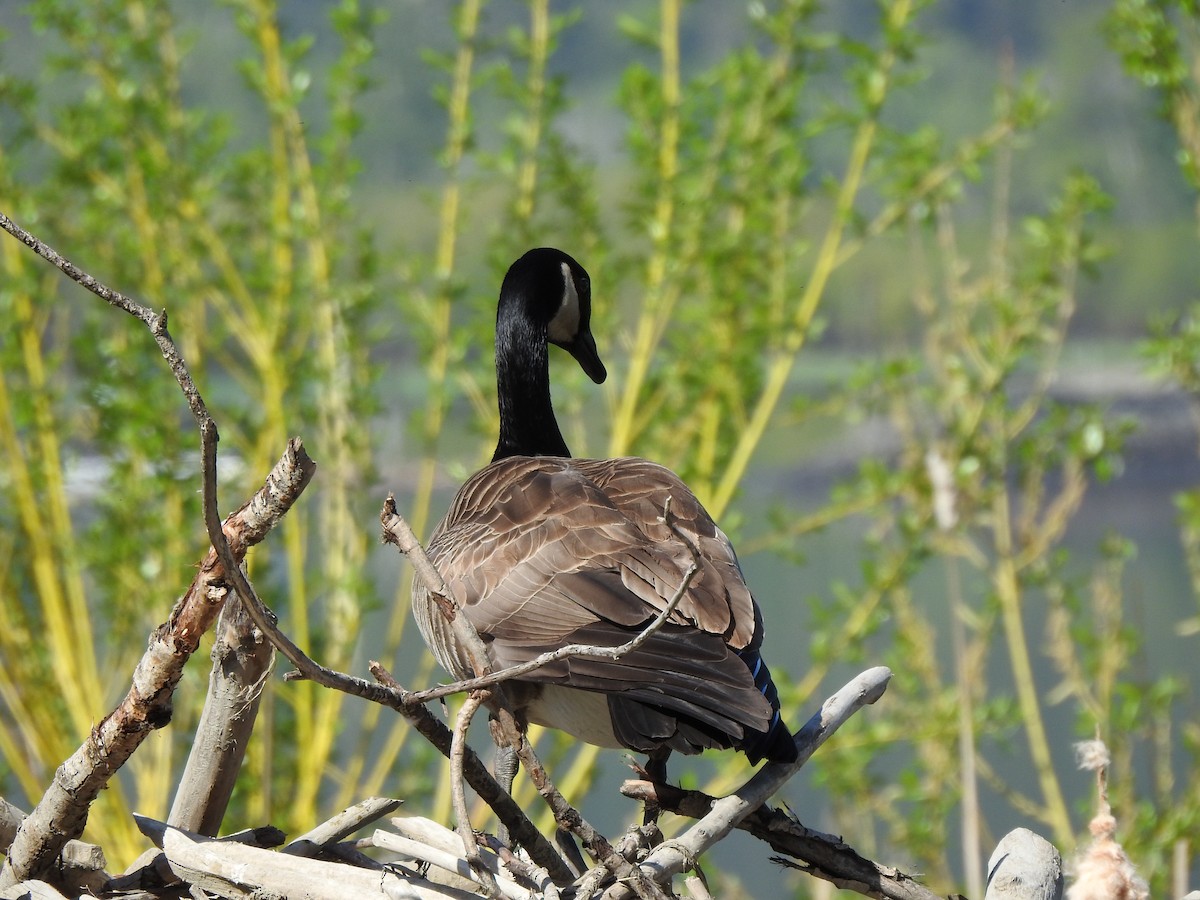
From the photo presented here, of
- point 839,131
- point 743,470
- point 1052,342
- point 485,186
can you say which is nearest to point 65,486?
point 485,186

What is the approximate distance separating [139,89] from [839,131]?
2.57 metres

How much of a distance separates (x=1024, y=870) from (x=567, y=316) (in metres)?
2.01

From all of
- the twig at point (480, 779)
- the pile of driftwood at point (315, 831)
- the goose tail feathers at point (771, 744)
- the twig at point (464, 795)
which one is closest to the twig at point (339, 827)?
the pile of driftwood at point (315, 831)

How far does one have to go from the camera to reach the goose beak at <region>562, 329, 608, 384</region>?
3.57 m

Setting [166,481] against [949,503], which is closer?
[949,503]

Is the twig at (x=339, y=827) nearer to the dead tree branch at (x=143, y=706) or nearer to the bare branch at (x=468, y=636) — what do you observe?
the dead tree branch at (x=143, y=706)

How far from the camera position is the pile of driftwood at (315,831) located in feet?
5.13

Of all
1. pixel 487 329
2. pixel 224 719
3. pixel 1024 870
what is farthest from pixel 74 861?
pixel 487 329

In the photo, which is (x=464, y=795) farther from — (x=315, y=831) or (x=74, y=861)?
(x=74, y=861)

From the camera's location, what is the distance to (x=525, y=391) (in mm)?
3459

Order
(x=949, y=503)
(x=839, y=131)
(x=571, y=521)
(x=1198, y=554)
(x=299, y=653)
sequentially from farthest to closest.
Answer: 1. (x=839, y=131)
2. (x=1198, y=554)
3. (x=949, y=503)
4. (x=571, y=521)
5. (x=299, y=653)

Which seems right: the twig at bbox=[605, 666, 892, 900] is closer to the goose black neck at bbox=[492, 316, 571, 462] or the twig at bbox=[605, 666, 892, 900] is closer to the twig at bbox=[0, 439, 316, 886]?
the twig at bbox=[0, 439, 316, 886]

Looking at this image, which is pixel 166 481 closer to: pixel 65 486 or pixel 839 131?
pixel 65 486

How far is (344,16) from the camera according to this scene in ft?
14.6
